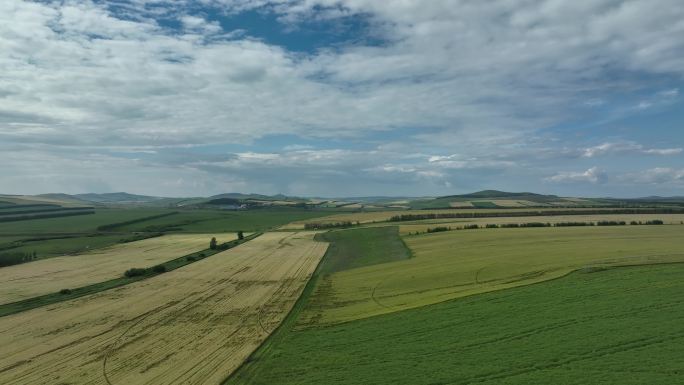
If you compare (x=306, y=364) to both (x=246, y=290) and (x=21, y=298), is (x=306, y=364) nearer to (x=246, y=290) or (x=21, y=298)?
(x=246, y=290)

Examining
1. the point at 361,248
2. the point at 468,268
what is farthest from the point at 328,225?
the point at 468,268

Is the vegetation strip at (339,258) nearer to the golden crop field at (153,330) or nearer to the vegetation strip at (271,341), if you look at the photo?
the vegetation strip at (271,341)

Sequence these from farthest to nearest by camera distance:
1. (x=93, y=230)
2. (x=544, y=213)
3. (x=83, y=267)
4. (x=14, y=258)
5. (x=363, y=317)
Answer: (x=544, y=213)
(x=93, y=230)
(x=14, y=258)
(x=83, y=267)
(x=363, y=317)

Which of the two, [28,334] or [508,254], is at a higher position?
[508,254]

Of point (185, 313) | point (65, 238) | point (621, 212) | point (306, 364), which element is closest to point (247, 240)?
point (65, 238)

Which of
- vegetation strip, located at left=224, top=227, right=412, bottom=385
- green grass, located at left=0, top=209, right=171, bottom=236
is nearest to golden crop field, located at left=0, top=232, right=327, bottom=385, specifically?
vegetation strip, located at left=224, top=227, right=412, bottom=385

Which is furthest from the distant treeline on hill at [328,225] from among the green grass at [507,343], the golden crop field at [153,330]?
the green grass at [507,343]

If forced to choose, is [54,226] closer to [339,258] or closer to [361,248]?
[361,248]
